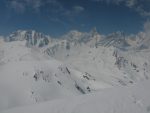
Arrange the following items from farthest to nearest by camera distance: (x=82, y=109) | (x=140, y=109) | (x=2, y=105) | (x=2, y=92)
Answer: (x=2, y=92) < (x=2, y=105) < (x=82, y=109) < (x=140, y=109)

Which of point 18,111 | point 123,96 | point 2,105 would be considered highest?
point 123,96

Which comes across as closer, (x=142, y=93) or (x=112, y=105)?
(x=112, y=105)

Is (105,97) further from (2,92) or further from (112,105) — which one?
(2,92)

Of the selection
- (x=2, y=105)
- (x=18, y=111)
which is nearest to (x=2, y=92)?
(x=2, y=105)

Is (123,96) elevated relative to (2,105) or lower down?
elevated

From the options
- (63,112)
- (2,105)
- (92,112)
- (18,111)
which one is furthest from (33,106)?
(2,105)

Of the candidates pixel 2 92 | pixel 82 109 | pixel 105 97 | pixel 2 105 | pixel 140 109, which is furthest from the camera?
pixel 2 92
